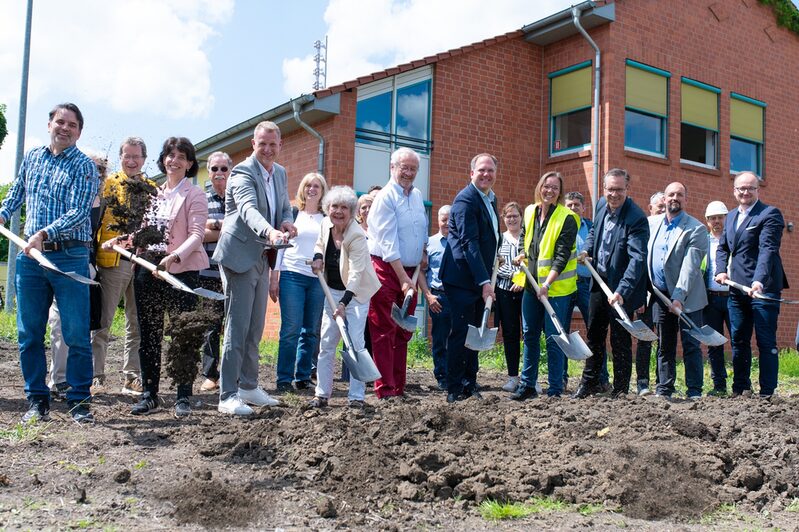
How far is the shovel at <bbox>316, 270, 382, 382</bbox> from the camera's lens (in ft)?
17.8

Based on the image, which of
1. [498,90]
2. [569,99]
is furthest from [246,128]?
[569,99]

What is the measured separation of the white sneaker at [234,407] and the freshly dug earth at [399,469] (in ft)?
0.50

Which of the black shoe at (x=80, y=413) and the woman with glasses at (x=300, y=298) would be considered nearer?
the black shoe at (x=80, y=413)

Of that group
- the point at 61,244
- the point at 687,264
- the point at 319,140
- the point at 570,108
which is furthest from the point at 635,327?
the point at 570,108

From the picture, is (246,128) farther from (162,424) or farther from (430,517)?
(430,517)

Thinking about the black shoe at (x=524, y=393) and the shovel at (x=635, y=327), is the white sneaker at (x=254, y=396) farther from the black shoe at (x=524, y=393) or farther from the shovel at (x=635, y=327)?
the shovel at (x=635, y=327)

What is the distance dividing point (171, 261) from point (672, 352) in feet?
14.8

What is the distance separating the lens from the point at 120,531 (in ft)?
9.77

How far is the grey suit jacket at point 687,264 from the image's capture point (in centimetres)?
689

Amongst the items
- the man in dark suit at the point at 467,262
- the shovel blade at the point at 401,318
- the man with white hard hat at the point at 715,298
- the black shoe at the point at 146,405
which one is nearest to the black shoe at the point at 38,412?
the black shoe at the point at 146,405

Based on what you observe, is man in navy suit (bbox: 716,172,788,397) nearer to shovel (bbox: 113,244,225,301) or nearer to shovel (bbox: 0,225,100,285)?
shovel (bbox: 113,244,225,301)

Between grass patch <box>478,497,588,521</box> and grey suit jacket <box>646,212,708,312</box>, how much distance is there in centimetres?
364

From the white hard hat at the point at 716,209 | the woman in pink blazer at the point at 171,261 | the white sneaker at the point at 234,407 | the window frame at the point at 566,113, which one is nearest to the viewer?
the white sneaker at the point at 234,407

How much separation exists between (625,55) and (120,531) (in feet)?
45.0
